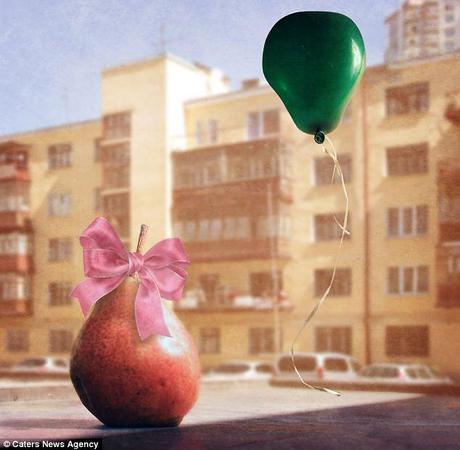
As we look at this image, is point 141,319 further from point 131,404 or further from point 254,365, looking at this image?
point 254,365

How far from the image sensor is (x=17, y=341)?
25.8 m

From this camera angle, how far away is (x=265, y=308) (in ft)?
72.3

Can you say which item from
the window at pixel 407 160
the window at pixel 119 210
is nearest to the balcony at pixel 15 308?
the window at pixel 119 210

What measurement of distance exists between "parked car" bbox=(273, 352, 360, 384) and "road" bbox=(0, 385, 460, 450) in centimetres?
1608

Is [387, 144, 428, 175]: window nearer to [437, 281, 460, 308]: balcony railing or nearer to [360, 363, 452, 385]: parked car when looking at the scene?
[437, 281, 460, 308]: balcony railing

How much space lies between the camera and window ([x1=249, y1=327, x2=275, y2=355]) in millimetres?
22266

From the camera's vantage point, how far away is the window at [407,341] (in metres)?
20.0

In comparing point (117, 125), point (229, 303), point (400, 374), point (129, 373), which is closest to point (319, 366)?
point (400, 374)

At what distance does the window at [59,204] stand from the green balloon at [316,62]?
23.1 metres

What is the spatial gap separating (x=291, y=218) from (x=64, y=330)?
6.94 metres

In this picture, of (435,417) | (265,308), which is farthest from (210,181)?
(435,417)

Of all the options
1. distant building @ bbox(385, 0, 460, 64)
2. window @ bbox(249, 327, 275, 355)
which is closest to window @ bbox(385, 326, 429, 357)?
window @ bbox(249, 327, 275, 355)

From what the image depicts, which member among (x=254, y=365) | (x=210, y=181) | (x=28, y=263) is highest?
(x=210, y=181)

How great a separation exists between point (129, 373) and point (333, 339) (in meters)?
18.8
